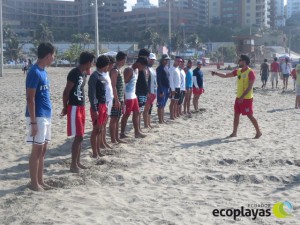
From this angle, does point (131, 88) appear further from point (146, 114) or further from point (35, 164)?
point (35, 164)

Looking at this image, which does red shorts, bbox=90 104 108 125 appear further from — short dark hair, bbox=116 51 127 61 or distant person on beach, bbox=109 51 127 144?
short dark hair, bbox=116 51 127 61

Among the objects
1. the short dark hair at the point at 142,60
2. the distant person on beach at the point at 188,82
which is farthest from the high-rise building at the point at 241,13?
the short dark hair at the point at 142,60

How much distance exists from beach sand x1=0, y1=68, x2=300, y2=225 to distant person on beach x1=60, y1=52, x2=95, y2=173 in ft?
1.58

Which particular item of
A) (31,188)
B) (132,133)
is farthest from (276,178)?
(132,133)

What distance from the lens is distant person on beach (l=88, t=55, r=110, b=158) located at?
6.69 meters

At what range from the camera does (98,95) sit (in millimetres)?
6848

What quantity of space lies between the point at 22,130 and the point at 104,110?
311cm

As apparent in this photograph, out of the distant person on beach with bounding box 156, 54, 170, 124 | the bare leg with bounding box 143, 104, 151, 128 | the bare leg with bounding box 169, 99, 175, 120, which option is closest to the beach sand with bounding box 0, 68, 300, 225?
the bare leg with bounding box 143, 104, 151, 128

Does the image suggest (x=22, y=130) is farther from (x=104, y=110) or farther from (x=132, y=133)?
(x=104, y=110)

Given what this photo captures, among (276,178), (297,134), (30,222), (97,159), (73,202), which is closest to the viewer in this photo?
(30,222)

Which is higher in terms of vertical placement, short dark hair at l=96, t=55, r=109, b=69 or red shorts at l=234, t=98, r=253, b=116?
short dark hair at l=96, t=55, r=109, b=69

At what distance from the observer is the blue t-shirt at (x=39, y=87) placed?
499 centimetres

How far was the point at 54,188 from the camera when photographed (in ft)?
17.6

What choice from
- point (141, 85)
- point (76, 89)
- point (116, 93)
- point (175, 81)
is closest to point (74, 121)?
point (76, 89)
